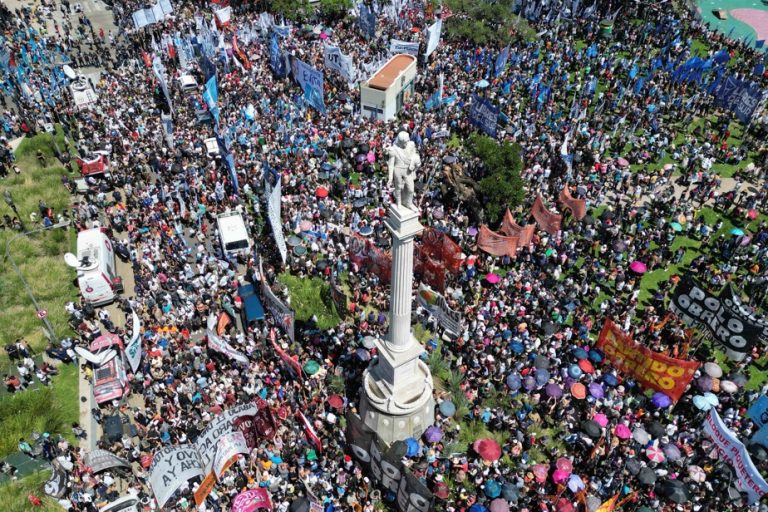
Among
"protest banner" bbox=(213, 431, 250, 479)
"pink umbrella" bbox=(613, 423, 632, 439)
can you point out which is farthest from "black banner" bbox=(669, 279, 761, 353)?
"protest banner" bbox=(213, 431, 250, 479)

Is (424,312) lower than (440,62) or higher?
lower

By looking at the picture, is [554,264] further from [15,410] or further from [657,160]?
[15,410]

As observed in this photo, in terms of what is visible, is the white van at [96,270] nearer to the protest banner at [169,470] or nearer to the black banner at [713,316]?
the protest banner at [169,470]

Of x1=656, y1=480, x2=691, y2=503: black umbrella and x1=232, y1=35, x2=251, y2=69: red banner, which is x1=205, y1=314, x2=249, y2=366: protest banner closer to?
x1=656, y1=480, x2=691, y2=503: black umbrella

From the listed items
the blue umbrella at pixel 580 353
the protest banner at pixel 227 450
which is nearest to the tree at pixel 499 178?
the blue umbrella at pixel 580 353

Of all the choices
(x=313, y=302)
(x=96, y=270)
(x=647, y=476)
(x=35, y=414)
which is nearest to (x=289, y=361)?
(x=313, y=302)

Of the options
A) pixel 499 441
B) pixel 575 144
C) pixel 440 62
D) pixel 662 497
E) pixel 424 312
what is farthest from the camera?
pixel 440 62

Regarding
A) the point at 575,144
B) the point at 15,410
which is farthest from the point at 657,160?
the point at 15,410
